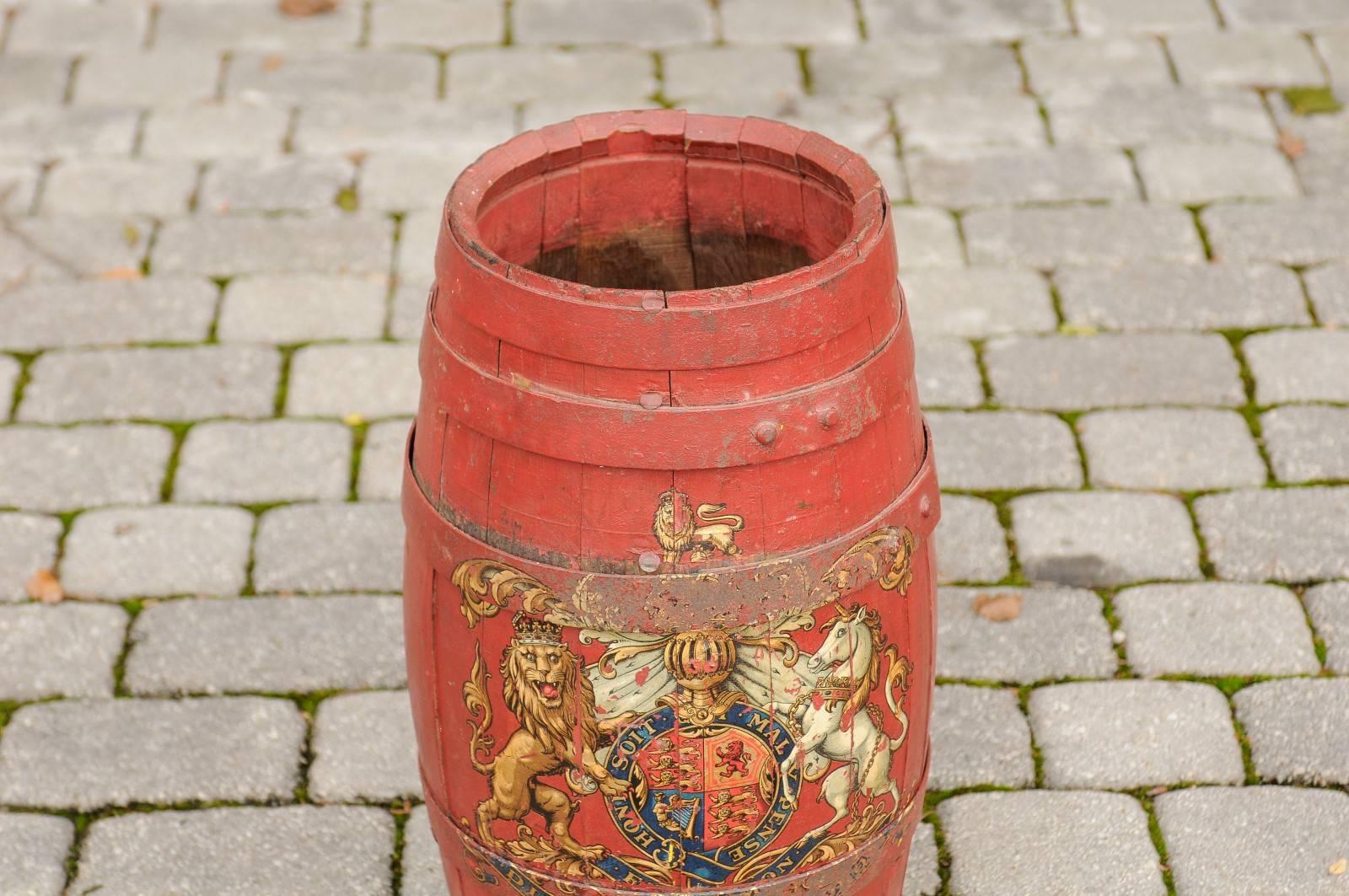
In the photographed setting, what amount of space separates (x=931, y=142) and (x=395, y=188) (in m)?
1.51

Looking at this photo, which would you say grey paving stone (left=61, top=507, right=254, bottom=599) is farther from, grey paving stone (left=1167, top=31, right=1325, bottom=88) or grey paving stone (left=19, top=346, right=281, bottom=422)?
grey paving stone (left=1167, top=31, right=1325, bottom=88)

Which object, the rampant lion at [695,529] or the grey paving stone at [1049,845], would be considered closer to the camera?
the rampant lion at [695,529]

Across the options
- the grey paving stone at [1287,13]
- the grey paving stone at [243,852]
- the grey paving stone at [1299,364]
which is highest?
the grey paving stone at [1287,13]

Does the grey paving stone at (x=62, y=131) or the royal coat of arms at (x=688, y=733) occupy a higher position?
the royal coat of arms at (x=688, y=733)

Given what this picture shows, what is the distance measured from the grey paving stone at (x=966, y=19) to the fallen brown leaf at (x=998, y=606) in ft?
8.16

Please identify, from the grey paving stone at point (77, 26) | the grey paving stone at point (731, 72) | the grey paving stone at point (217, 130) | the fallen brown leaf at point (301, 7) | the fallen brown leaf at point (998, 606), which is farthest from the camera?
the fallen brown leaf at point (301, 7)

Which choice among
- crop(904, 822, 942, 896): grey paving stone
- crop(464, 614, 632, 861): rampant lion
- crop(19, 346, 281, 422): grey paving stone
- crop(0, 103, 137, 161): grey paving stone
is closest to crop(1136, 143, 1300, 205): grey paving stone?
crop(904, 822, 942, 896): grey paving stone

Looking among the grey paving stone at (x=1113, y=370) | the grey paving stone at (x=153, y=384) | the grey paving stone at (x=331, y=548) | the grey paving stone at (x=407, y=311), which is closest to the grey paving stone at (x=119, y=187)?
the grey paving stone at (x=153, y=384)

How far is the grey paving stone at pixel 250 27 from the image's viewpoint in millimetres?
5277

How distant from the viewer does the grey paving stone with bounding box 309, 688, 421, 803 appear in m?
3.00

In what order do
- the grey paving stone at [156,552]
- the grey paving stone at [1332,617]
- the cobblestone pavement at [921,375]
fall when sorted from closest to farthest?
the cobblestone pavement at [921,375]
the grey paving stone at [1332,617]
the grey paving stone at [156,552]

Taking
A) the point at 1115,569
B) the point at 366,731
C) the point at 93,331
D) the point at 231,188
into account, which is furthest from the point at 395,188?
the point at 1115,569

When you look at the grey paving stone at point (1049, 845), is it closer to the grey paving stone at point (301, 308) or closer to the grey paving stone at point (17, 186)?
the grey paving stone at point (301, 308)

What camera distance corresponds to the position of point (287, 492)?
364 cm
